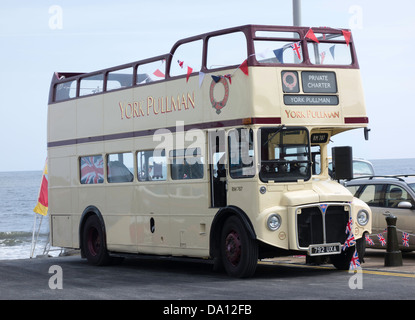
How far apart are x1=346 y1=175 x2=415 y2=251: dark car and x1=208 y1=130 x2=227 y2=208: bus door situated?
130 inches

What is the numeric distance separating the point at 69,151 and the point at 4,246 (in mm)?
27814

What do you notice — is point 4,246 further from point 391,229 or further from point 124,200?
point 391,229

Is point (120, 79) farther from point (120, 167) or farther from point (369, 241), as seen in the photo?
point (369, 241)

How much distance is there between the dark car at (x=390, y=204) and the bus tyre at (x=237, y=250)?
327cm

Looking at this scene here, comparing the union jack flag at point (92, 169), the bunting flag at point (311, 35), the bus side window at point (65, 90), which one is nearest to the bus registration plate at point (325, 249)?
the bunting flag at point (311, 35)

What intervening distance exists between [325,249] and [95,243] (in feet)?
21.5

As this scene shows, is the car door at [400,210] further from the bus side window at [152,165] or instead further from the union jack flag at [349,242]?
the bus side window at [152,165]

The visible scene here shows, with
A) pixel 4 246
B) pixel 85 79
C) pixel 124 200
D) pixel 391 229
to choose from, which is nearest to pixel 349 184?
pixel 391 229

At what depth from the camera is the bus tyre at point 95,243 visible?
19375mm

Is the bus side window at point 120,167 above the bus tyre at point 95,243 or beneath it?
above

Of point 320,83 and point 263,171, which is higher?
point 320,83

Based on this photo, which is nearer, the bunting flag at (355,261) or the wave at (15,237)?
the bunting flag at (355,261)

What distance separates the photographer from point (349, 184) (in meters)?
19.8

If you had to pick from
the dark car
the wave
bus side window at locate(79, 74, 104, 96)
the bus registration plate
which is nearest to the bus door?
the bus registration plate
